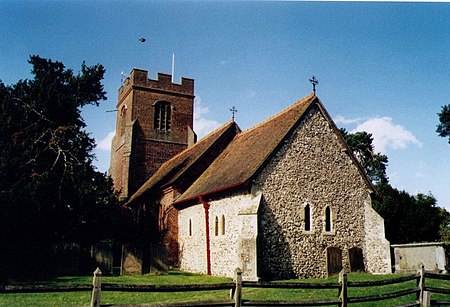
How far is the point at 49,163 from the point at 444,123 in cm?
3217

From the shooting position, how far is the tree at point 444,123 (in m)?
35.9

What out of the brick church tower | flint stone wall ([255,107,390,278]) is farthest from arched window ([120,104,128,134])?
flint stone wall ([255,107,390,278])

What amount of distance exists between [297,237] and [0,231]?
1267 cm

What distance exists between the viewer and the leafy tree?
64188 millimetres

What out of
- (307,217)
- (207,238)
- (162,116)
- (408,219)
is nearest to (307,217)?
(307,217)

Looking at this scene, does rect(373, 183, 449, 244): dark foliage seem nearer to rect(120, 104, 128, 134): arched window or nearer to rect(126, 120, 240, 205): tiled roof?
rect(126, 120, 240, 205): tiled roof

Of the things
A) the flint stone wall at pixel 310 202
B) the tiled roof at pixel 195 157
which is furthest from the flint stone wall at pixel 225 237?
the tiled roof at pixel 195 157

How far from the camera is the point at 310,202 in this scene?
19.0 m

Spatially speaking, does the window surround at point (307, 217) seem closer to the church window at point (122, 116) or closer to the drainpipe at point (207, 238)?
the drainpipe at point (207, 238)

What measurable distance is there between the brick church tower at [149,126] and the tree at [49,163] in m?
10.9

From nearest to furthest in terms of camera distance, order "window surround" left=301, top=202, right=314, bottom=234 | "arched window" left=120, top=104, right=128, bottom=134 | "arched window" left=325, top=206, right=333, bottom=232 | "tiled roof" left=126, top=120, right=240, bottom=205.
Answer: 1. "window surround" left=301, top=202, right=314, bottom=234
2. "arched window" left=325, top=206, right=333, bottom=232
3. "tiled roof" left=126, top=120, right=240, bottom=205
4. "arched window" left=120, top=104, right=128, bottom=134

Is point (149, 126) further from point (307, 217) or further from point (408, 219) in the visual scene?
point (408, 219)

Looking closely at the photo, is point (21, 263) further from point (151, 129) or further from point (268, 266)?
point (151, 129)

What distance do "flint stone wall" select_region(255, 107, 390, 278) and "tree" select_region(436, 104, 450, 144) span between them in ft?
66.1
